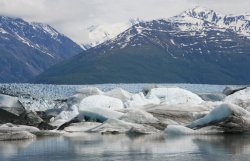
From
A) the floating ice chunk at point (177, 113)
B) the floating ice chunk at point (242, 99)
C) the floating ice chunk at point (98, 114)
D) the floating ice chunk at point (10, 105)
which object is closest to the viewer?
the floating ice chunk at point (177, 113)

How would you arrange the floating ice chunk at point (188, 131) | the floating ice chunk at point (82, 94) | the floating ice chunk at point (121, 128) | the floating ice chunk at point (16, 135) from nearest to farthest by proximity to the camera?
the floating ice chunk at point (16, 135), the floating ice chunk at point (188, 131), the floating ice chunk at point (121, 128), the floating ice chunk at point (82, 94)

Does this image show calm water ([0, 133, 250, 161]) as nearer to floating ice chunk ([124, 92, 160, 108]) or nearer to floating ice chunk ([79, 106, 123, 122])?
floating ice chunk ([79, 106, 123, 122])

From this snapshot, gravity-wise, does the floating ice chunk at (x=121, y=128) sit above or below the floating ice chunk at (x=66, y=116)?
below

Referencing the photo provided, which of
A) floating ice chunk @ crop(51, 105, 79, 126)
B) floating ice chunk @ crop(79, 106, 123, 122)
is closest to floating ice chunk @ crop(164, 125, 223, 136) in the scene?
floating ice chunk @ crop(79, 106, 123, 122)

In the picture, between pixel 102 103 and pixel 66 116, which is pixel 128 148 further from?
pixel 66 116

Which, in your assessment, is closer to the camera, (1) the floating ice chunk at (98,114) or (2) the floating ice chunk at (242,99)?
(1) the floating ice chunk at (98,114)

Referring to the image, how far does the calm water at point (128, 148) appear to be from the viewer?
43.3 m

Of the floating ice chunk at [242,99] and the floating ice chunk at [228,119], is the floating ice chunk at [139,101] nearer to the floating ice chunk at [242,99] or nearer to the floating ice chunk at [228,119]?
the floating ice chunk at [242,99]

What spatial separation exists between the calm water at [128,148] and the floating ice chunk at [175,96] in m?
19.2

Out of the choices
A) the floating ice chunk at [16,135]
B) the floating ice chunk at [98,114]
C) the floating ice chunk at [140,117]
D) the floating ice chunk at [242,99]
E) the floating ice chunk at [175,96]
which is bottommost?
the floating ice chunk at [16,135]

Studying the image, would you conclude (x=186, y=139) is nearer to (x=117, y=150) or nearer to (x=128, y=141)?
(x=128, y=141)

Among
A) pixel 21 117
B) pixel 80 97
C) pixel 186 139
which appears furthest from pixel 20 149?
pixel 80 97

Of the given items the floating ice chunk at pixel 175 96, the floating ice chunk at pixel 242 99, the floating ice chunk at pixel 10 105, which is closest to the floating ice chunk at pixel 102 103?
the floating ice chunk at pixel 175 96

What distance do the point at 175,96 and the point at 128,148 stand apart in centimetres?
3370
